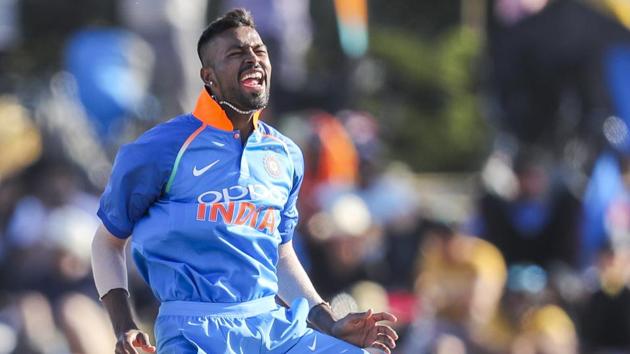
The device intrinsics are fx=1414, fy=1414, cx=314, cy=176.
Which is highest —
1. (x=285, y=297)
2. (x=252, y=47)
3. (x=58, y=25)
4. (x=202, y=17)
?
(x=252, y=47)

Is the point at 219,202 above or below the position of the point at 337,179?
above

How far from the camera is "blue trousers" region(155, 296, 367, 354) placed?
211 inches

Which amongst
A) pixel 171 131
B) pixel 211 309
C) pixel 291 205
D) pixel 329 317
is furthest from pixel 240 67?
pixel 329 317

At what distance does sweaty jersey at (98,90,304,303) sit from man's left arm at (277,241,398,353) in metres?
0.24

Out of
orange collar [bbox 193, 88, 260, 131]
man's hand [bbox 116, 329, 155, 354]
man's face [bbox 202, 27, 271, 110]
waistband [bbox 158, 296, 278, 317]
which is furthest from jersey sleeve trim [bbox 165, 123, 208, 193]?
man's hand [bbox 116, 329, 155, 354]

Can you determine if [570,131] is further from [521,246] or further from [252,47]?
[252,47]

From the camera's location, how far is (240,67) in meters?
5.57

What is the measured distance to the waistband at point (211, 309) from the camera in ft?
17.8

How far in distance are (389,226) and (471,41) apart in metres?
4.83

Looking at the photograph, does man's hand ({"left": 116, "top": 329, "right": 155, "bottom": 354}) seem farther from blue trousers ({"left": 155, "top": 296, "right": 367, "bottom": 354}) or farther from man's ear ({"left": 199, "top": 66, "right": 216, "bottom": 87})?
man's ear ({"left": 199, "top": 66, "right": 216, "bottom": 87})

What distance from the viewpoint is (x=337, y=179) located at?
11.2 meters

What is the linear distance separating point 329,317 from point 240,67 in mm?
1076

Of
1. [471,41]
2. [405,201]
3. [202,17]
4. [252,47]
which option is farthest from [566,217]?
[252,47]

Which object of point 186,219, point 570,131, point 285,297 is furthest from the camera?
point 570,131
